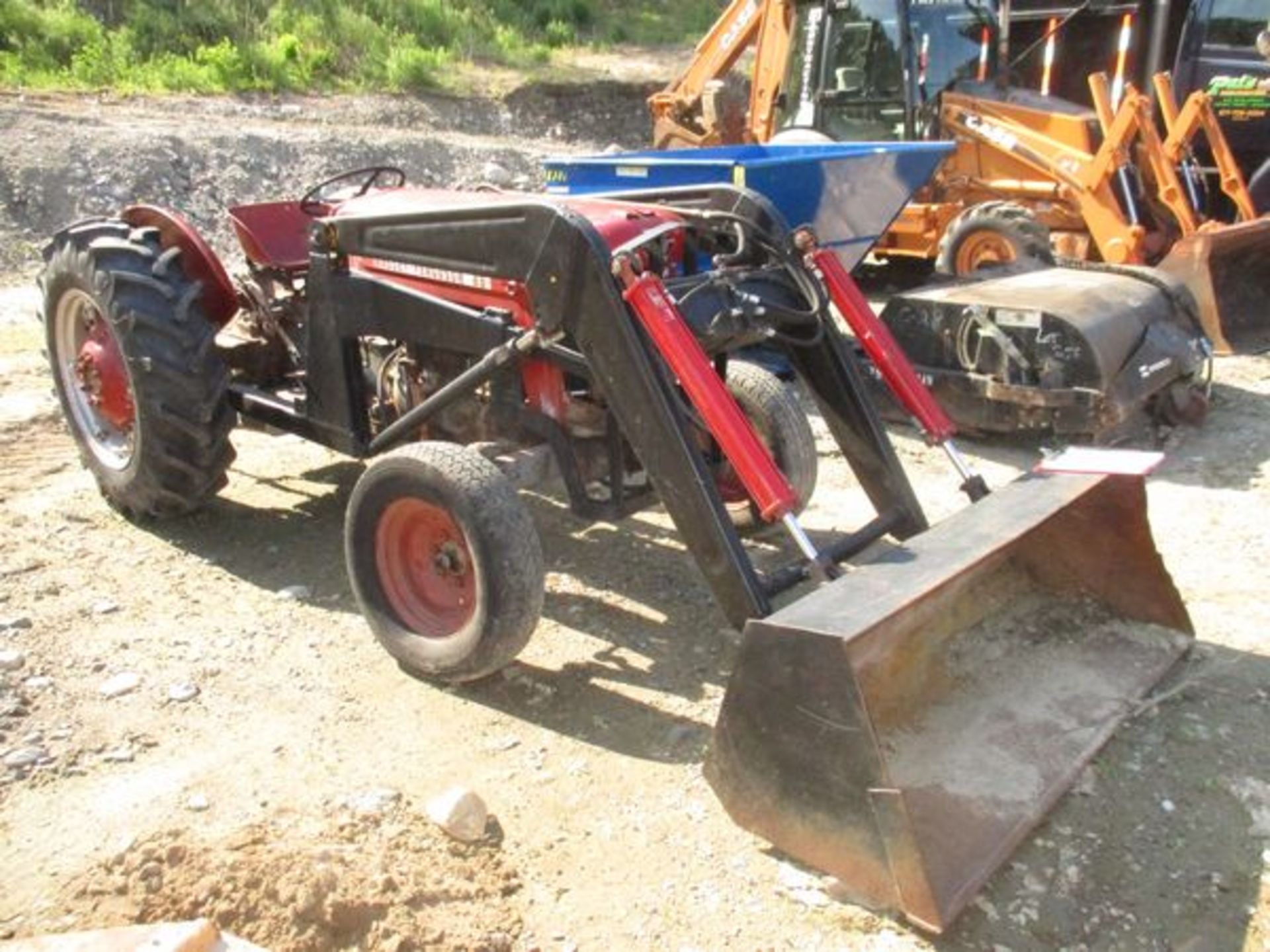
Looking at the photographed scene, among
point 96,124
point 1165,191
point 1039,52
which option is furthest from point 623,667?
point 96,124

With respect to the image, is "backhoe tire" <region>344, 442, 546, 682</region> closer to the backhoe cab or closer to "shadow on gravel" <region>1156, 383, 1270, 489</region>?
"shadow on gravel" <region>1156, 383, 1270, 489</region>

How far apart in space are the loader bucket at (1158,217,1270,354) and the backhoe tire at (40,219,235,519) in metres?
5.22

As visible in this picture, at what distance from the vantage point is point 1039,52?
32.9ft

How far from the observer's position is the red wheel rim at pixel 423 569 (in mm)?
3670

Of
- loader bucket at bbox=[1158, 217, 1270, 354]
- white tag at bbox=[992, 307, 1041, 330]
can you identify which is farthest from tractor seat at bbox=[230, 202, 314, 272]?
loader bucket at bbox=[1158, 217, 1270, 354]

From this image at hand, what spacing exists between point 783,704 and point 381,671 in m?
1.63

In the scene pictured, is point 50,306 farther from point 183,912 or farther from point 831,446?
point 831,446

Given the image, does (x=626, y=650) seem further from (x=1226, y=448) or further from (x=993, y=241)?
(x=993, y=241)

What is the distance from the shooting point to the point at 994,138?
8562 millimetres

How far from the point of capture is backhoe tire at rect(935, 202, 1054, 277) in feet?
24.4

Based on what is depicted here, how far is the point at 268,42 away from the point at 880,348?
1662 centimetres

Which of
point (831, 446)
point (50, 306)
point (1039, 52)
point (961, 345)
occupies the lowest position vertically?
point (831, 446)

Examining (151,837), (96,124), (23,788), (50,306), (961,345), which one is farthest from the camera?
(96,124)

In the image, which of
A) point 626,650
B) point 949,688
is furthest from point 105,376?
point 949,688
